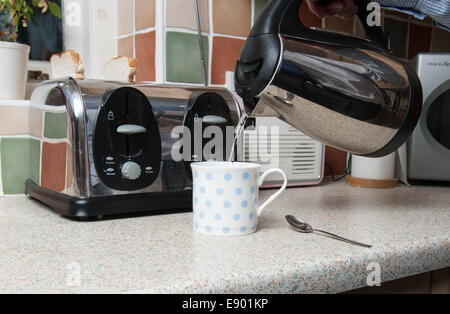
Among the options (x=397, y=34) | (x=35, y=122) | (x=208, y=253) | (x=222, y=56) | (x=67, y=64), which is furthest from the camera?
(x=397, y=34)

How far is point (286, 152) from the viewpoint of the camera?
93 cm

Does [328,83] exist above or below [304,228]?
above

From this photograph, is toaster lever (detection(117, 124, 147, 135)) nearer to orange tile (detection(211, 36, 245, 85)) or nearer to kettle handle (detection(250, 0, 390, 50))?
kettle handle (detection(250, 0, 390, 50))

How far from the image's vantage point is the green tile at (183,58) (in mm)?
926

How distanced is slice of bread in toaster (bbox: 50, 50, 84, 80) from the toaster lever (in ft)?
0.87

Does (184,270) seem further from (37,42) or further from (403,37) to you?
(403,37)

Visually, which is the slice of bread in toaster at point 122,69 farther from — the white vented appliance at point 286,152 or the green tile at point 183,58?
the white vented appliance at point 286,152

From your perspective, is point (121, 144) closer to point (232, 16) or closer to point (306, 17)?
point (232, 16)

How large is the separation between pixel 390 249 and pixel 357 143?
0.71 ft

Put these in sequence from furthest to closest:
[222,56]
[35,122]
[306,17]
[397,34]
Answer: [397,34]
[306,17]
[222,56]
[35,122]

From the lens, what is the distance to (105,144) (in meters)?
0.60

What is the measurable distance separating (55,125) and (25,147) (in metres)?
0.22

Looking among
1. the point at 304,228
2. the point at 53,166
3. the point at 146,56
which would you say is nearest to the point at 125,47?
the point at 146,56

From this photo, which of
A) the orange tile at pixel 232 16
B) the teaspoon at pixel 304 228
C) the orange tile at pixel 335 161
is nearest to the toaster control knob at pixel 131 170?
the teaspoon at pixel 304 228
